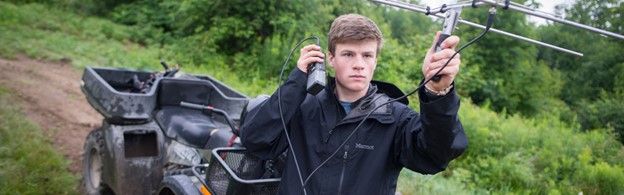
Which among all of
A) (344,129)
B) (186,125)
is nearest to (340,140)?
(344,129)

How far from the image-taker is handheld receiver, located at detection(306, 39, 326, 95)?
6.47 ft

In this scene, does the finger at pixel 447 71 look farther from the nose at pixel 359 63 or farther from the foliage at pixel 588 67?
the foliage at pixel 588 67

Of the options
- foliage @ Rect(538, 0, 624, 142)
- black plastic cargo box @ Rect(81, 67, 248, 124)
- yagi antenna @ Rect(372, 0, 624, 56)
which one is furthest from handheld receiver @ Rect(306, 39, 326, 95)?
foliage @ Rect(538, 0, 624, 142)

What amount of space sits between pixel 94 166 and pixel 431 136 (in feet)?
13.7

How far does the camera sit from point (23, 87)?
25.3ft

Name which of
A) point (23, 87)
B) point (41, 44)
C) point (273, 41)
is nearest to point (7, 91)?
point (23, 87)

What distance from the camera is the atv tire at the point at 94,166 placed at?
4.55 m

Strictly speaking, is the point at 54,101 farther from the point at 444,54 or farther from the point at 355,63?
the point at 444,54

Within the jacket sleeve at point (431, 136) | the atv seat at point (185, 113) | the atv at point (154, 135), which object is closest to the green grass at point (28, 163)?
the atv at point (154, 135)

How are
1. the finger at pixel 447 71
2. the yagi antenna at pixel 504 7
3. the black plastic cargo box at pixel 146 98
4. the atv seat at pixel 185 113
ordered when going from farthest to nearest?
1. the black plastic cargo box at pixel 146 98
2. the atv seat at pixel 185 113
3. the finger at pixel 447 71
4. the yagi antenna at pixel 504 7

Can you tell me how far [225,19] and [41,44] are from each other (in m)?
4.56

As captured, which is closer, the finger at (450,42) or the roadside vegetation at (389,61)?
the finger at (450,42)

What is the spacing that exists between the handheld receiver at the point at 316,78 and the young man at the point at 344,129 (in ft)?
0.10

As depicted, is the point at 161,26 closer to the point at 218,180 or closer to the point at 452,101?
the point at 218,180
